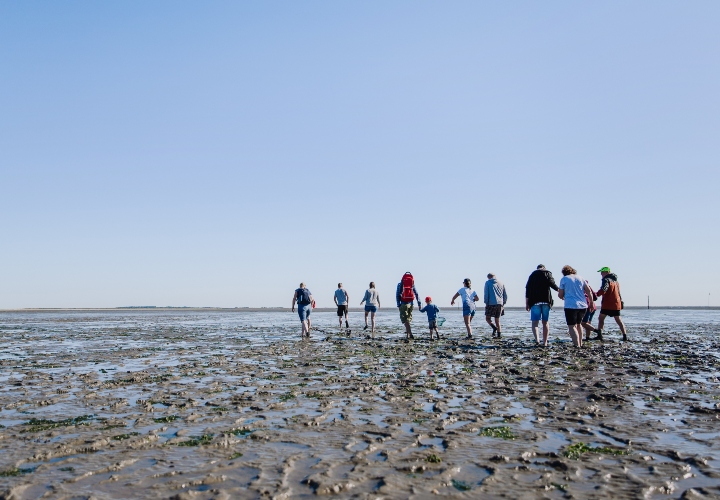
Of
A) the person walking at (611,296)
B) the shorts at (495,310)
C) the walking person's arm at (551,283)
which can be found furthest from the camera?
the shorts at (495,310)

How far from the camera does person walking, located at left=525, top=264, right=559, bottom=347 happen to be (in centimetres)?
1662

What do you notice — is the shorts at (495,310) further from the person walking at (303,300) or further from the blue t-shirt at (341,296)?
the blue t-shirt at (341,296)

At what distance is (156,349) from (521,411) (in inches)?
559

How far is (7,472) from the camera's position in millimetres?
5078

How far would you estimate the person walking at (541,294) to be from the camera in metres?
16.6

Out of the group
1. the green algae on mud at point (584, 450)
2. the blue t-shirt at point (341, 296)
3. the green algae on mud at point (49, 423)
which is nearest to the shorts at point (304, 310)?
the blue t-shirt at point (341, 296)

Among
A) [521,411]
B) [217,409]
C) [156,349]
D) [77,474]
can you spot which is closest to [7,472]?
[77,474]

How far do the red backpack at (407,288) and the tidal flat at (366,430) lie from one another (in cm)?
737

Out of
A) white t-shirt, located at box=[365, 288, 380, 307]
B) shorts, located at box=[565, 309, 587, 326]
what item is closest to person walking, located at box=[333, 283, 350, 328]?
white t-shirt, located at box=[365, 288, 380, 307]

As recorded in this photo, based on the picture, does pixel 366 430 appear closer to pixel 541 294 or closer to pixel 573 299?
pixel 573 299

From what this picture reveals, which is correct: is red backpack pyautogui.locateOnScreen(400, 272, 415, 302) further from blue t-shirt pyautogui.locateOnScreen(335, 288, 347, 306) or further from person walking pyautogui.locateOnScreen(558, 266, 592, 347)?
blue t-shirt pyautogui.locateOnScreen(335, 288, 347, 306)

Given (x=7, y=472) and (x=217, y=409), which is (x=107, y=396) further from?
(x=7, y=472)

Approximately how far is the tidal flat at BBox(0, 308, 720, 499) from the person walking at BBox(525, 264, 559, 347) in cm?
349

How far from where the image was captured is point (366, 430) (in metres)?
6.62
